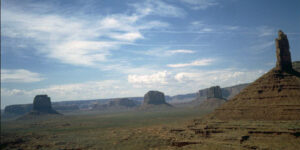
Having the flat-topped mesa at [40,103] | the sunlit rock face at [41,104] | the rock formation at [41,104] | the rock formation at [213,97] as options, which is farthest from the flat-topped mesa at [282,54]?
the flat-topped mesa at [40,103]

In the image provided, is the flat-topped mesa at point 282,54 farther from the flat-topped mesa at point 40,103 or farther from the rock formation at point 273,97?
the flat-topped mesa at point 40,103

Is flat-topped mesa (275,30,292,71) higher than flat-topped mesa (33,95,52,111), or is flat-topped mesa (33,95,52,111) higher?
flat-topped mesa (275,30,292,71)

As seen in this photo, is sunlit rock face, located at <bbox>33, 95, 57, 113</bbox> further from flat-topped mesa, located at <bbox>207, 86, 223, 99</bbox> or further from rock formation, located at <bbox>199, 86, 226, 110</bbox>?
flat-topped mesa, located at <bbox>207, 86, 223, 99</bbox>

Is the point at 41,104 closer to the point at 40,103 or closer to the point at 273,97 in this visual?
the point at 40,103

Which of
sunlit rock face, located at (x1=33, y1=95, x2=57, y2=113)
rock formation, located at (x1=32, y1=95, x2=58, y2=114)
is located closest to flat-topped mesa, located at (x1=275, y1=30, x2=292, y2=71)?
rock formation, located at (x1=32, y1=95, x2=58, y2=114)

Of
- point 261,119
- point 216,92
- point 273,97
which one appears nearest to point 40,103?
point 216,92

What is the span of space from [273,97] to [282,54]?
57.0 feet

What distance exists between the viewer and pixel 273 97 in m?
58.1

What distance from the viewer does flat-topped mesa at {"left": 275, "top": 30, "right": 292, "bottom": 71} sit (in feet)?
215

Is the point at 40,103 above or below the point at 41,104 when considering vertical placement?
above

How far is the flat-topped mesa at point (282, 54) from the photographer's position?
65625 mm

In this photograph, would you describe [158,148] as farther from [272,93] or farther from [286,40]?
[286,40]

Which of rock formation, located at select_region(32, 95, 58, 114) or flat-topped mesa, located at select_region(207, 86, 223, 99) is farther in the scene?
rock formation, located at select_region(32, 95, 58, 114)

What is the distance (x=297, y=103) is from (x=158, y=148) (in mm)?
38166
